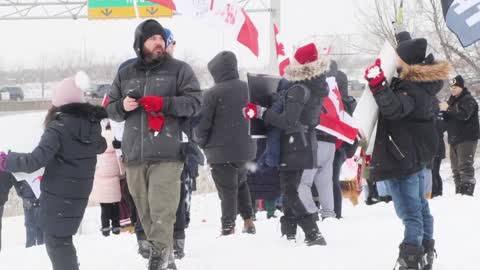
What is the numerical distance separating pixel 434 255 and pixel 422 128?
1.03 metres

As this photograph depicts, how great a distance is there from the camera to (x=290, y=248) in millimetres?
5648

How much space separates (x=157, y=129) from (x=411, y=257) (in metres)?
1.88

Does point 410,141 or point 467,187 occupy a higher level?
point 410,141

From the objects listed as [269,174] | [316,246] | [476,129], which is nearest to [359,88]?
[476,129]

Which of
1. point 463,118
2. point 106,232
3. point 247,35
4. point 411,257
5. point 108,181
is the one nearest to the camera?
point 411,257

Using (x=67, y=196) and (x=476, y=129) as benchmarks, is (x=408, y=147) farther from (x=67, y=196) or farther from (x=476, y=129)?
(x=476, y=129)

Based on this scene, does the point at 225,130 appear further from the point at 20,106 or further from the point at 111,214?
the point at 20,106

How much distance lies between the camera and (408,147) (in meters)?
4.44

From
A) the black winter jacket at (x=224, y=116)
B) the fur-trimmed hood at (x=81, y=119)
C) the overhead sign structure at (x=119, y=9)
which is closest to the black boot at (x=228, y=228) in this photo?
the black winter jacket at (x=224, y=116)

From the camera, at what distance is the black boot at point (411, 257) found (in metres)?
4.43

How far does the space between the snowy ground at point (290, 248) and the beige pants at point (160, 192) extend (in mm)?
536

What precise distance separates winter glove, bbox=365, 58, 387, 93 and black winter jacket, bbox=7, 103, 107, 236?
5.96 ft

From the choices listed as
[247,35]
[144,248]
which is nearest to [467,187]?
[247,35]

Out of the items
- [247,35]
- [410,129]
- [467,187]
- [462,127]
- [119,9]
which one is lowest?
[467,187]
